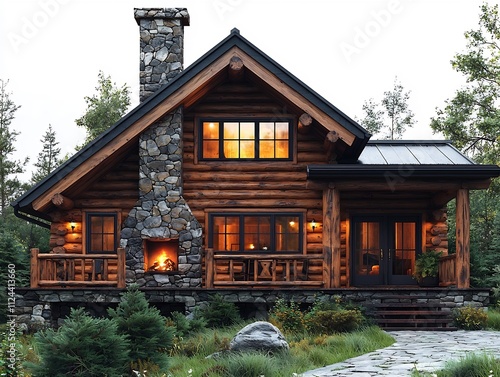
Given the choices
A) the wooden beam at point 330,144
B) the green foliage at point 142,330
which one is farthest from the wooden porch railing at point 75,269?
the green foliage at point 142,330

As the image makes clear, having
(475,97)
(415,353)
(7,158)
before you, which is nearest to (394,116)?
(475,97)

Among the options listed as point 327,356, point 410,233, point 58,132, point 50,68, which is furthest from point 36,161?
point 50,68

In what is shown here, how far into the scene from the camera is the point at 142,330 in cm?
1132

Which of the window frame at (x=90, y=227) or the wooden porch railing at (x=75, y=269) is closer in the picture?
the wooden porch railing at (x=75, y=269)

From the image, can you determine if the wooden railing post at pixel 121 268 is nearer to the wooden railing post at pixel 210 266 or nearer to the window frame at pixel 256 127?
the wooden railing post at pixel 210 266

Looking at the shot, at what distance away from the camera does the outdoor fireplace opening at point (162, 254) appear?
63.2ft

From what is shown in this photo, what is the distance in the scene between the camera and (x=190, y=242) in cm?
1855

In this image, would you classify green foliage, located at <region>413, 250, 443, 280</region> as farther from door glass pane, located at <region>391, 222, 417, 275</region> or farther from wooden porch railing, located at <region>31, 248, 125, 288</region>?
wooden porch railing, located at <region>31, 248, 125, 288</region>

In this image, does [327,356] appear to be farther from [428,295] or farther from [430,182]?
[430,182]

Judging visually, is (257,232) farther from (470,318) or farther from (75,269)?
(470,318)

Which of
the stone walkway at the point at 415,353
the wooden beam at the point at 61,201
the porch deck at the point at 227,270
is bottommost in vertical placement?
the stone walkway at the point at 415,353

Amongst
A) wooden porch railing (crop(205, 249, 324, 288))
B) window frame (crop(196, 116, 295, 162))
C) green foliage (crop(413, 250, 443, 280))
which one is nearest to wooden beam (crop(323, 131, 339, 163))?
window frame (crop(196, 116, 295, 162))

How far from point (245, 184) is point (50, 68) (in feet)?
279

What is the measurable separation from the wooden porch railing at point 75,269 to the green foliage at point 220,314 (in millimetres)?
2470
